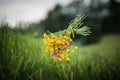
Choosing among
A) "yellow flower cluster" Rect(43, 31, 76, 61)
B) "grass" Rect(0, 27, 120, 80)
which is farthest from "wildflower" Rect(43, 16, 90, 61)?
"grass" Rect(0, 27, 120, 80)

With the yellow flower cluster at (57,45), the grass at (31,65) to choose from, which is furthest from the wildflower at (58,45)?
the grass at (31,65)

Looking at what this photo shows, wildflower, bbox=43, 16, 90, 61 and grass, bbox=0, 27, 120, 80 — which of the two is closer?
grass, bbox=0, 27, 120, 80

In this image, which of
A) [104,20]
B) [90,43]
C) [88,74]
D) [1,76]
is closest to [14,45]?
[1,76]

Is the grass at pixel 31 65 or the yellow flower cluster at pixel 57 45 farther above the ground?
the yellow flower cluster at pixel 57 45

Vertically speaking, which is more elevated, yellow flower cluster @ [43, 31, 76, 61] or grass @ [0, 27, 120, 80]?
yellow flower cluster @ [43, 31, 76, 61]

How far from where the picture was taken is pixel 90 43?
18438mm

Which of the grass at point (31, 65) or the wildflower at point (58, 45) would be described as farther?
the wildflower at point (58, 45)

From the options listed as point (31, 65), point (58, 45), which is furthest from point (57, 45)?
point (31, 65)

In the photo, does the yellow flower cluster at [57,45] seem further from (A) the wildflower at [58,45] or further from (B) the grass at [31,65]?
(B) the grass at [31,65]

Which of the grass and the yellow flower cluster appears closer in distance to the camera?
the grass

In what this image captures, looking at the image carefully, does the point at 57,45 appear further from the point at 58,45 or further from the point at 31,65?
the point at 31,65

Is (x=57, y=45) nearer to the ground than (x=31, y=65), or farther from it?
farther from it

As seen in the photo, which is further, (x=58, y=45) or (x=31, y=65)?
(x=58, y=45)

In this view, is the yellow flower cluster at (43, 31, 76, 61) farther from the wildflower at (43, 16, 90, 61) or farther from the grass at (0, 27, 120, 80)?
the grass at (0, 27, 120, 80)
